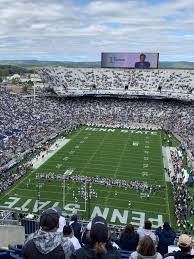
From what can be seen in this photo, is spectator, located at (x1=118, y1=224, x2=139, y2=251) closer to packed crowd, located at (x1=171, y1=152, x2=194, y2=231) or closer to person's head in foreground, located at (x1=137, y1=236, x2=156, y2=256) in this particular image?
person's head in foreground, located at (x1=137, y1=236, x2=156, y2=256)

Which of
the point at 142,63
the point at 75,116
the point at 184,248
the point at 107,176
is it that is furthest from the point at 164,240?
the point at 142,63

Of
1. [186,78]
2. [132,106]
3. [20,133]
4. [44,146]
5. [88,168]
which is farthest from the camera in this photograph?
[186,78]

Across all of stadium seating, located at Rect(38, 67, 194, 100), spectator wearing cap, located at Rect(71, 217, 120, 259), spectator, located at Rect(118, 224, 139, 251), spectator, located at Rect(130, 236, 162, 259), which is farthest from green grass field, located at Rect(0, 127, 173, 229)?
stadium seating, located at Rect(38, 67, 194, 100)

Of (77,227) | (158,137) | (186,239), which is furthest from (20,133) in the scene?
(186,239)

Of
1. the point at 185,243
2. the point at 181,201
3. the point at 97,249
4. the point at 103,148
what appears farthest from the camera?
the point at 103,148

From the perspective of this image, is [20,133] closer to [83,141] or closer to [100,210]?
[83,141]

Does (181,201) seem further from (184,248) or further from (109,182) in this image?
(184,248)

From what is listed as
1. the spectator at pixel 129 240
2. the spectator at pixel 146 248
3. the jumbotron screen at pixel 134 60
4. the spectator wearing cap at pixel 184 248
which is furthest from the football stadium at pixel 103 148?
the spectator at pixel 146 248
